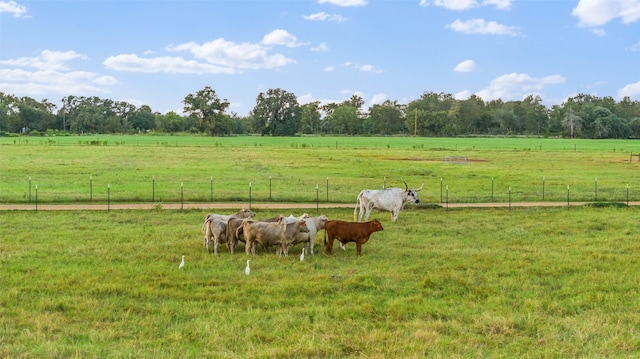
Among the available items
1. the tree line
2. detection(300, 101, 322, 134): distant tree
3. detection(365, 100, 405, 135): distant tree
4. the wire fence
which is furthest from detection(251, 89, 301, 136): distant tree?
the wire fence

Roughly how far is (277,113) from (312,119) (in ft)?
99.0

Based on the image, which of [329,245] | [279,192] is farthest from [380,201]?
[279,192]

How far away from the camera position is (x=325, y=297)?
12.1 m

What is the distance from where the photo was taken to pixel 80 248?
16688 millimetres

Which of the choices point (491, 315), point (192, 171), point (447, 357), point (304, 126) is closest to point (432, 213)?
point (491, 315)

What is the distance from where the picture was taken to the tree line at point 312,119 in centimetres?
15975

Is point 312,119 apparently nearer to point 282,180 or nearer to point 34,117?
point 34,117

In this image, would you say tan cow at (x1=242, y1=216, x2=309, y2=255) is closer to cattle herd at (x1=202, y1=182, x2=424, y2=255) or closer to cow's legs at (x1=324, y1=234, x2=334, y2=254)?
cattle herd at (x1=202, y1=182, x2=424, y2=255)

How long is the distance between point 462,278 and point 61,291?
914cm

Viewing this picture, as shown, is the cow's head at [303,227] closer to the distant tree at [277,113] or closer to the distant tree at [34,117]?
the distant tree at [277,113]

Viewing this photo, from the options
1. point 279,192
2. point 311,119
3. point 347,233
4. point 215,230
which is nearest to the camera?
point 347,233

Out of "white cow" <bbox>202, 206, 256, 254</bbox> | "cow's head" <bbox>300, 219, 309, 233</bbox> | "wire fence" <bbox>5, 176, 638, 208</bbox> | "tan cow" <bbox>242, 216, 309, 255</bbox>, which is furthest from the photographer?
"wire fence" <bbox>5, 176, 638, 208</bbox>

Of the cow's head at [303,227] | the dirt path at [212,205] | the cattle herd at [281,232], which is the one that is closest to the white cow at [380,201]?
the dirt path at [212,205]

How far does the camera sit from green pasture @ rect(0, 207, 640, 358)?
9.40 m
